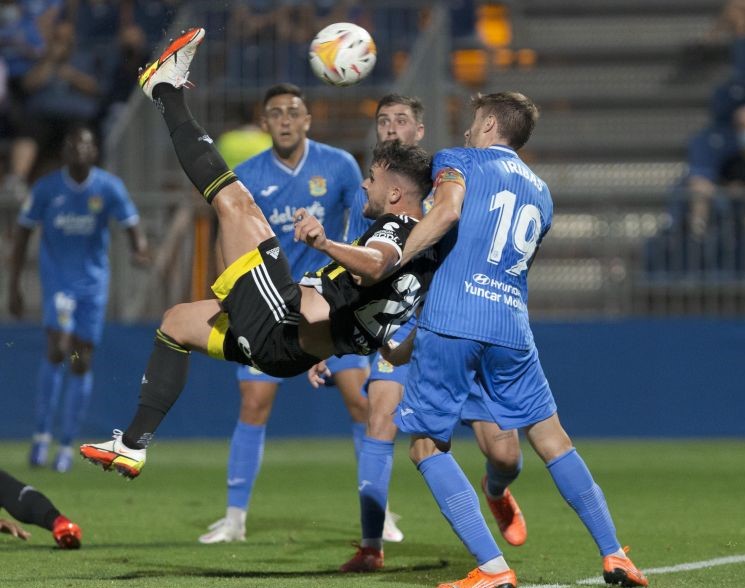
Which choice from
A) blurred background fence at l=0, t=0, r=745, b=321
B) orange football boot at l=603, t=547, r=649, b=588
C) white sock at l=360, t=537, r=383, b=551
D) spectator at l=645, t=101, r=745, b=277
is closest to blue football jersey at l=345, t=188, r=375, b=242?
white sock at l=360, t=537, r=383, b=551

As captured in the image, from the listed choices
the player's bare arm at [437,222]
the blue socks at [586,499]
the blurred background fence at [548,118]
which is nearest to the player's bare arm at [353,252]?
the player's bare arm at [437,222]

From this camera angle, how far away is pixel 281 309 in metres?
6.18

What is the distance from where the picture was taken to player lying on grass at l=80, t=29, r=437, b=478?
20.1ft

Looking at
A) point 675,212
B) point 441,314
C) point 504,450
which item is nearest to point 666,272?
point 675,212

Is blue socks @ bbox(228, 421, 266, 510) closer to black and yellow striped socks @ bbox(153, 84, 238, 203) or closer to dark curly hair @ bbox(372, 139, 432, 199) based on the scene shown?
black and yellow striped socks @ bbox(153, 84, 238, 203)

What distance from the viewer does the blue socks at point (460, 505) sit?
18.9 feet

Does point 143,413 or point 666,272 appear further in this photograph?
point 666,272

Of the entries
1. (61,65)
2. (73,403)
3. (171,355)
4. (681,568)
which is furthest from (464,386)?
(61,65)

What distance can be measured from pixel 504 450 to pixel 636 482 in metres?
4.01

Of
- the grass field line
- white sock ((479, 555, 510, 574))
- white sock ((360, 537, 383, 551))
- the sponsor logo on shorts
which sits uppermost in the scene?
the sponsor logo on shorts

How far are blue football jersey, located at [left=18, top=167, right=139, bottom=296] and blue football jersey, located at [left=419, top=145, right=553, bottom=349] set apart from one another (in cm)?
684

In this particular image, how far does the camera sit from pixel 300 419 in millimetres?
14078

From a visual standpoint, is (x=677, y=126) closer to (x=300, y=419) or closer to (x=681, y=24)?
(x=681, y=24)

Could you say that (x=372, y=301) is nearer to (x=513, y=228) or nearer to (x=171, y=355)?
(x=513, y=228)
